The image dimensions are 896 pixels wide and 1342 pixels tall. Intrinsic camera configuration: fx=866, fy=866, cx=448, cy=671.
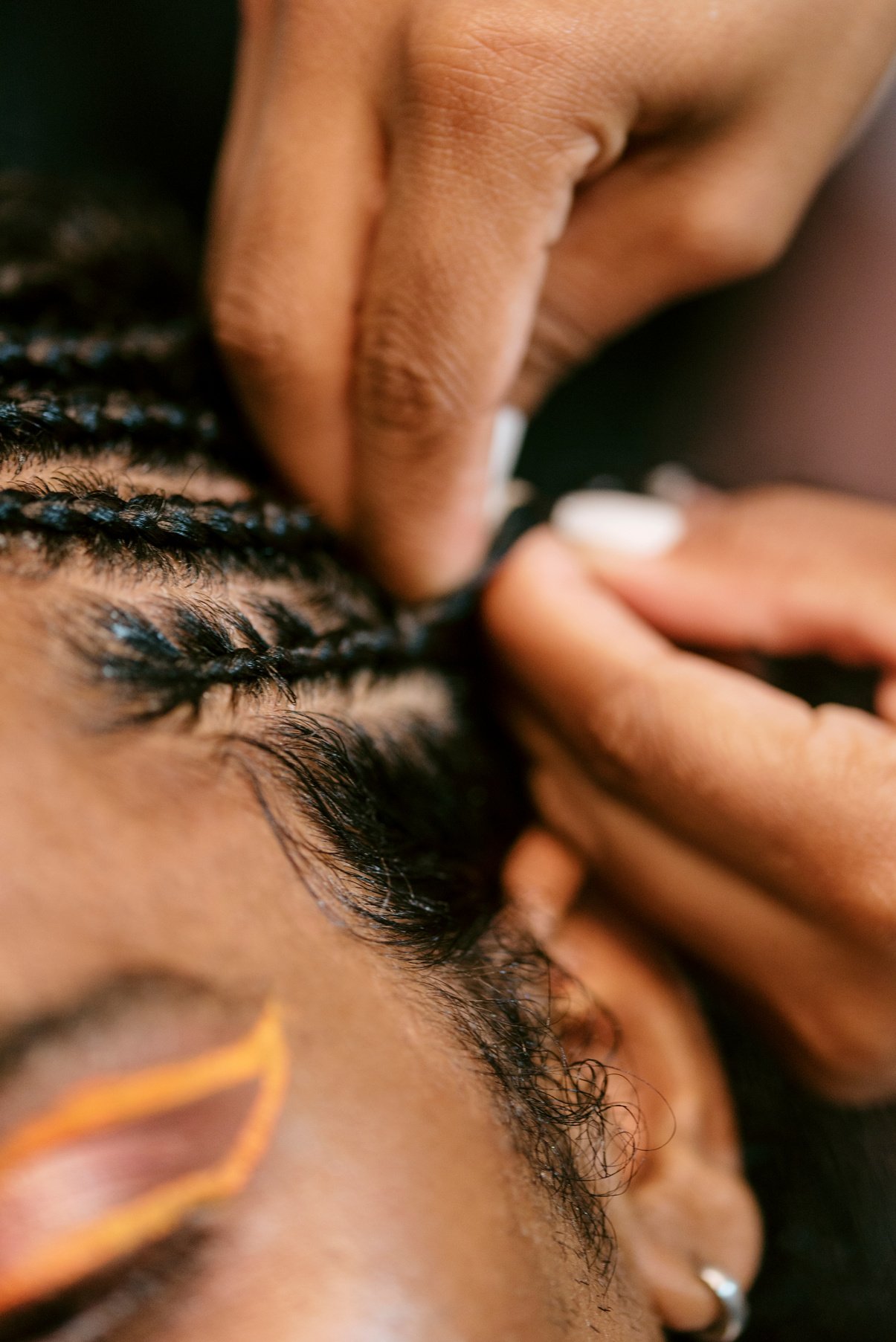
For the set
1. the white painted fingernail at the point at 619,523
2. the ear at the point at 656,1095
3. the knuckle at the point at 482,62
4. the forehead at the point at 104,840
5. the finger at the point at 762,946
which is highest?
the knuckle at the point at 482,62

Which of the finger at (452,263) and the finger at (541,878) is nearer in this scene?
the finger at (452,263)

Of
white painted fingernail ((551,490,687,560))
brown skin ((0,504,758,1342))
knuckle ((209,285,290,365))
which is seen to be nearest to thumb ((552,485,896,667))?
white painted fingernail ((551,490,687,560))

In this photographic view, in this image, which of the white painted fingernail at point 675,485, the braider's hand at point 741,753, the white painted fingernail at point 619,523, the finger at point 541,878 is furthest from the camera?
the white painted fingernail at point 675,485

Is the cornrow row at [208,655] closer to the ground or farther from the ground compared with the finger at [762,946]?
farther from the ground

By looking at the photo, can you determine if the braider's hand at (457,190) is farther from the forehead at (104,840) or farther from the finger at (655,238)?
the forehead at (104,840)

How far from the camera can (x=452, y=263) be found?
57 cm

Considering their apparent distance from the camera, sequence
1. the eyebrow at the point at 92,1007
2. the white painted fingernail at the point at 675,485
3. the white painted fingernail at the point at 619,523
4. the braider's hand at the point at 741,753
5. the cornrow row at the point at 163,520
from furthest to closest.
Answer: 1. the white painted fingernail at the point at 675,485
2. the white painted fingernail at the point at 619,523
3. the braider's hand at the point at 741,753
4. the cornrow row at the point at 163,520
5. the eyebrow at the point at 92,1007

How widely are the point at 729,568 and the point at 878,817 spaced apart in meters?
0.30

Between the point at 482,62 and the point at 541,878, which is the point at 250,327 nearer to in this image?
the point at 482,62

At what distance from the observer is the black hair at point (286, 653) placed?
18.5 inches

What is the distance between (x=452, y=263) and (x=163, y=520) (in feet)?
0.84

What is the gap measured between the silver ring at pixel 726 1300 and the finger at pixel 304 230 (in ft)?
2.16

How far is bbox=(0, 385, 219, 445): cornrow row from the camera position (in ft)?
1.70

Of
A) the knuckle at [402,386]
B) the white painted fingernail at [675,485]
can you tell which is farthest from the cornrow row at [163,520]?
the white painted fingernail at [675,485]
